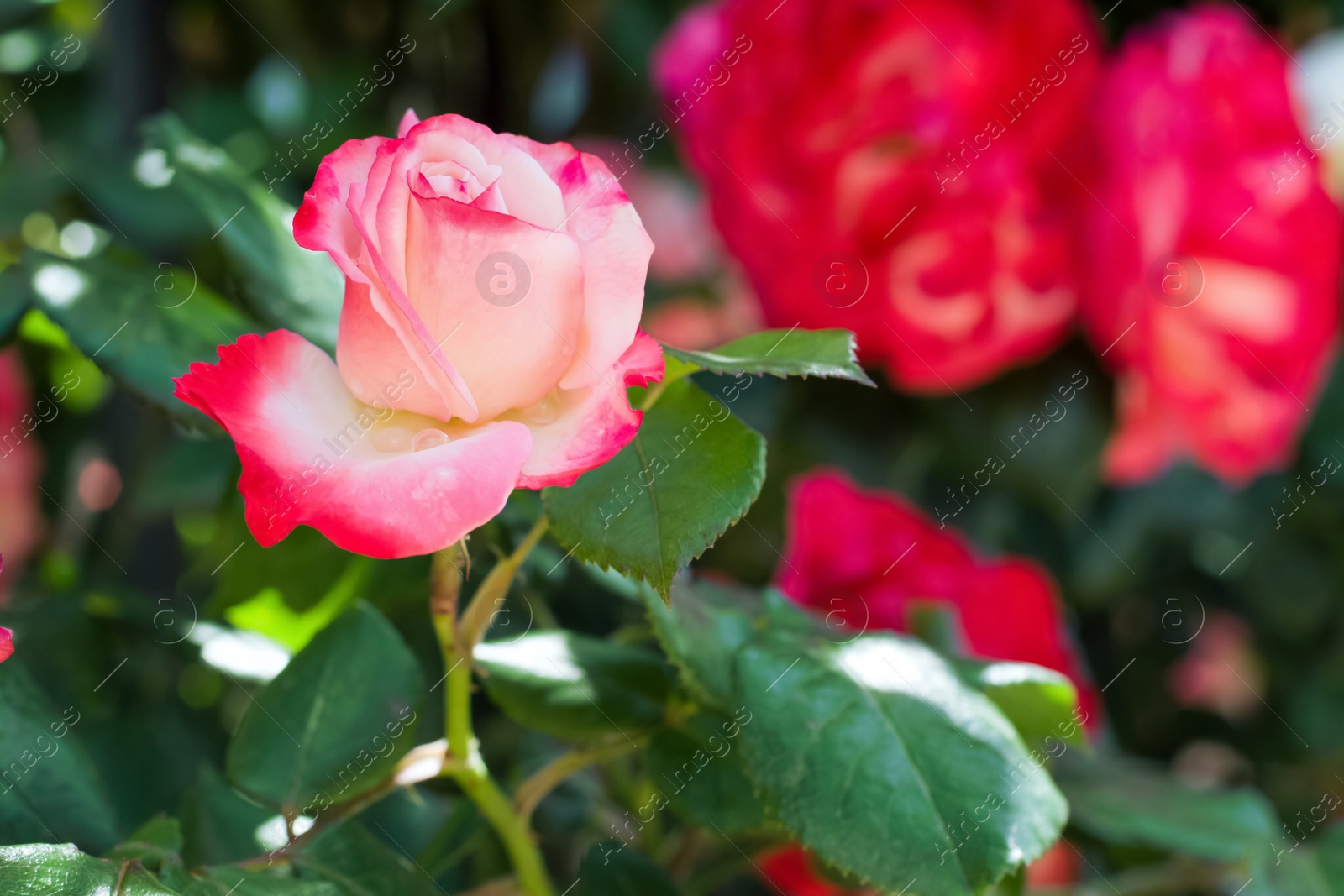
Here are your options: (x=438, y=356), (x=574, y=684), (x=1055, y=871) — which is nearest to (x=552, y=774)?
(x=574, y=684)

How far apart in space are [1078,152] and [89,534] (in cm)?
46

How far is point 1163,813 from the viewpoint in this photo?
1.08 feet

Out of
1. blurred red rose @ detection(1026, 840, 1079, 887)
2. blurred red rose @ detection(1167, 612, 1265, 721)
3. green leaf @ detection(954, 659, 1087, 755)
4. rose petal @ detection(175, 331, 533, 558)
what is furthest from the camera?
blurred red rose @ detection(1167, 612, 1265, 721)

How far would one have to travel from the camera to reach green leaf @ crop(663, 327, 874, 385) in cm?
20

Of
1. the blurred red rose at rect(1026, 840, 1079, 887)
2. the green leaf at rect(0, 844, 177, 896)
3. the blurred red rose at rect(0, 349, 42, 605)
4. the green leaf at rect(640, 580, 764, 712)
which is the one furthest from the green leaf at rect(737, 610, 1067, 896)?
the blurred red rose at rect(0, 349, 42, 605)

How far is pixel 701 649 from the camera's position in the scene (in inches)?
9.8

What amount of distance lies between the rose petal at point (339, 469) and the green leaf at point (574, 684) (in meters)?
0.08

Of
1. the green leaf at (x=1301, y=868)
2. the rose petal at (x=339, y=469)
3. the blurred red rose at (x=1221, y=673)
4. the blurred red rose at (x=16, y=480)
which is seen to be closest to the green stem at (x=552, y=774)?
the rose petal at (x=339, y=469)

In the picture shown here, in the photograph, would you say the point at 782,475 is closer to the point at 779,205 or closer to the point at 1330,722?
the point at 779,205

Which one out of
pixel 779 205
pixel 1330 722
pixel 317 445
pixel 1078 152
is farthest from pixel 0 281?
pixel 1330 722

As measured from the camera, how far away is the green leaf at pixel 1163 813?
0.32 metres

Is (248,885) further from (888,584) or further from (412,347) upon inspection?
(888,584)

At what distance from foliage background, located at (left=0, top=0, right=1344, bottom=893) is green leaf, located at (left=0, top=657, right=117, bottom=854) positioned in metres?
0.08

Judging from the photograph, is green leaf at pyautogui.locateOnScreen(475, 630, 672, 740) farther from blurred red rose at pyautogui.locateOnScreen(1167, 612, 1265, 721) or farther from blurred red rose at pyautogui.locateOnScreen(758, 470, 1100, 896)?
blurred red rose at pyautogui.locateOnScreen(1167, 612, 1265, 721)
